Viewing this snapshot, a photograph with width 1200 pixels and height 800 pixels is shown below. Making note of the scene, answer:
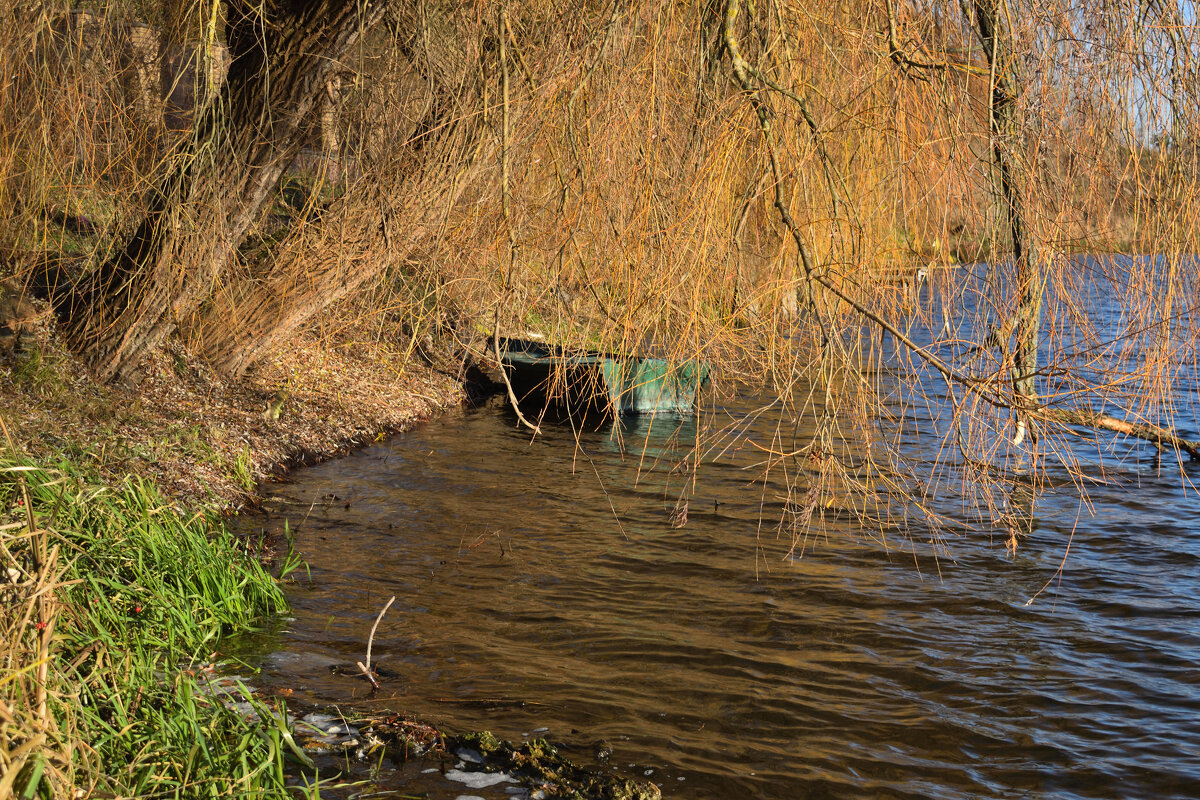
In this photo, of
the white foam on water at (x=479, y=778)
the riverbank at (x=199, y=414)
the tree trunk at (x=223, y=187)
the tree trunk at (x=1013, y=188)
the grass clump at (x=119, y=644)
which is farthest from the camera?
the riverbank at (x=199, y=414)

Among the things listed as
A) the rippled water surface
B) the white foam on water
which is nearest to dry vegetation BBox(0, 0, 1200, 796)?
→ the rippled water surface

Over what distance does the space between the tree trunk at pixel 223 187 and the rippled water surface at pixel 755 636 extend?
1645 millimetres

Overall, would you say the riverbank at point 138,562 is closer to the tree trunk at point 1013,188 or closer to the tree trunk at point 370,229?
the tree trunk at point 370,229

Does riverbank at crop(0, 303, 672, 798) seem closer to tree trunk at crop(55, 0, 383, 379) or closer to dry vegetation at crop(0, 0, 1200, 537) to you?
tree trunk at crop(55, 0, 383, 379)

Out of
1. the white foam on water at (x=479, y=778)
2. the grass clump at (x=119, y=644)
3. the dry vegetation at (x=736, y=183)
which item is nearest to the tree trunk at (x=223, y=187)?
the dry vegetation at (x=736, y=183)

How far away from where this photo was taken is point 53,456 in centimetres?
571

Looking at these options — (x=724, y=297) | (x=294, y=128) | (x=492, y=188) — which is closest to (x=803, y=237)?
(x=724, y=297)

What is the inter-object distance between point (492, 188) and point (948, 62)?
9.11 ft

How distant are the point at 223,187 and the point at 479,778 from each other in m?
4.70

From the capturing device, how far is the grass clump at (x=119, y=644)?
2494 mm

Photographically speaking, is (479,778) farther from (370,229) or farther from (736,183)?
(370,229)

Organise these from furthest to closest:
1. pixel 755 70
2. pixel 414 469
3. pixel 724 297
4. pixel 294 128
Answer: pixel 414 469 < pixel 294 128 < pixel 724 297 < pixel 755 70

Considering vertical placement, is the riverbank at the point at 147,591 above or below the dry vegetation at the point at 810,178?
below

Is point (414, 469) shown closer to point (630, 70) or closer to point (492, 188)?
point (492, 188)
